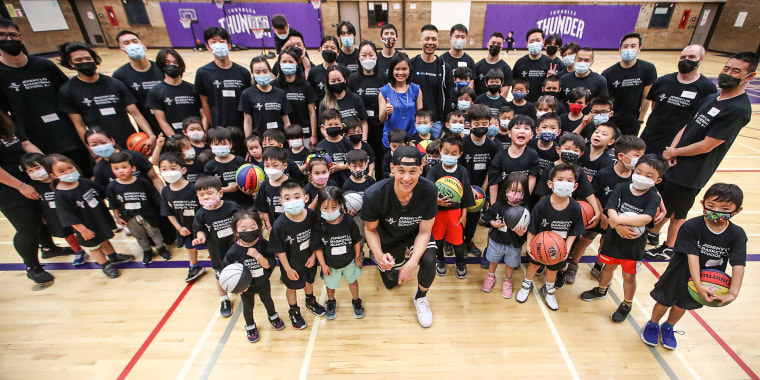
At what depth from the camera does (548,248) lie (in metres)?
3.04

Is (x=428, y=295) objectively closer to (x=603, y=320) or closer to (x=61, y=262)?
(x=603, y=320)

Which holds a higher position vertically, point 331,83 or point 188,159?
point 331,83

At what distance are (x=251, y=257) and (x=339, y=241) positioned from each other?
30.5 inches

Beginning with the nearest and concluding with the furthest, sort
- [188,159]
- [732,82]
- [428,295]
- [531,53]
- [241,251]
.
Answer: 1. [241,251]
2. [732,82]
3. [428,295]
4. [188,159]
5. [531,53]

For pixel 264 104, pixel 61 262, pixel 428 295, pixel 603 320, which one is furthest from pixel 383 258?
pixel 61 262

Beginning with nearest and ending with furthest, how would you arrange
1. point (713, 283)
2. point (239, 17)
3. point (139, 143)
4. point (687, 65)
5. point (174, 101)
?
point (713, 283), point (687, 65), point (139, 143), point (174, 101), point (239, 17)

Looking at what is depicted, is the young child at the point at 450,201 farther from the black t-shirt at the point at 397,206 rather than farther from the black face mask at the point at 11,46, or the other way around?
the black face mask at the point at 11,46

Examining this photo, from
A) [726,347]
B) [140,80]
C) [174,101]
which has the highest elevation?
[140,80]

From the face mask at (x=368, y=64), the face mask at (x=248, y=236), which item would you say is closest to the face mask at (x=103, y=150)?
the face mask at (x=248, y=236)

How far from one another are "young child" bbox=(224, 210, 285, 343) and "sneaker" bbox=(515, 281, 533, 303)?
2569 mm

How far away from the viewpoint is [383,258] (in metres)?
2.86

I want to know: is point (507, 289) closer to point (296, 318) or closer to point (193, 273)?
point (296, 318)

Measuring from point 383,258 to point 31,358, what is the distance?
11.1ft

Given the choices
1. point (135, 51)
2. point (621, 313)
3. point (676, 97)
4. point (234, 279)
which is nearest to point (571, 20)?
point (676, 97)
